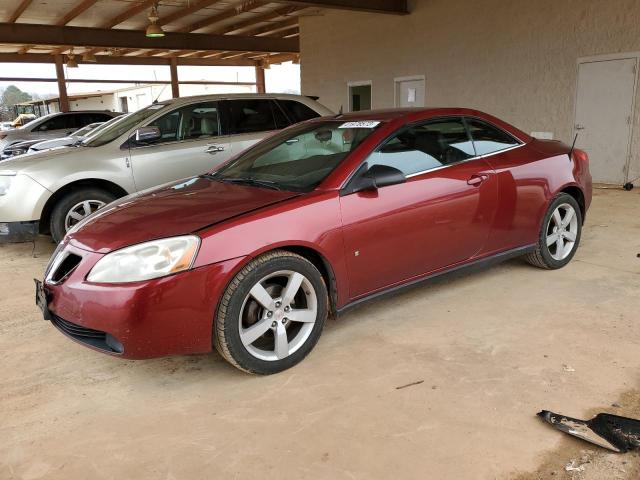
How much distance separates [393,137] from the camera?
347 cm

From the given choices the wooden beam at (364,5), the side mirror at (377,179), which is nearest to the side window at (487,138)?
the side mirror at (377,179)

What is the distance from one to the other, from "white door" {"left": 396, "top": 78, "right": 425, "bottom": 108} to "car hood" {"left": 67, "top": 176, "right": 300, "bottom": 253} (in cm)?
1010

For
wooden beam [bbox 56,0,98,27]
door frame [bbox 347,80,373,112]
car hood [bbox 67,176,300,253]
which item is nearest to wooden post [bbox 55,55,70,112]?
wooden beam [bbox 56,0,98,27]

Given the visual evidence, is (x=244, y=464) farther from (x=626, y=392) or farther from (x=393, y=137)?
(x=393, y=137)

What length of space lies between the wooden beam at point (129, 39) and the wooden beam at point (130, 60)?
750cm

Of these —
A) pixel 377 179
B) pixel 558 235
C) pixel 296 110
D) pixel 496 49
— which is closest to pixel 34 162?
pixel 296 110

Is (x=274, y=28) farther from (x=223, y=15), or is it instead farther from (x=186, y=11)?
(x=186, y=11)

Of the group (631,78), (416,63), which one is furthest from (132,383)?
(416,63)

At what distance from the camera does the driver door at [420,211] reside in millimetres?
3184

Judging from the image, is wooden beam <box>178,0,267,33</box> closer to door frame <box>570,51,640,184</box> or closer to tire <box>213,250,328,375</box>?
door frame <box>570,51,640,184</box>

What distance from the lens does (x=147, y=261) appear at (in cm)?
264

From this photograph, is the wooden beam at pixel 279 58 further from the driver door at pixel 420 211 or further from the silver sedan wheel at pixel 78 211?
the driver door at pixel 420 211

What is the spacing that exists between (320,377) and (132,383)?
105cm

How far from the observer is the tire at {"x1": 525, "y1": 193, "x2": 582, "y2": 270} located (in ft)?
14.2
